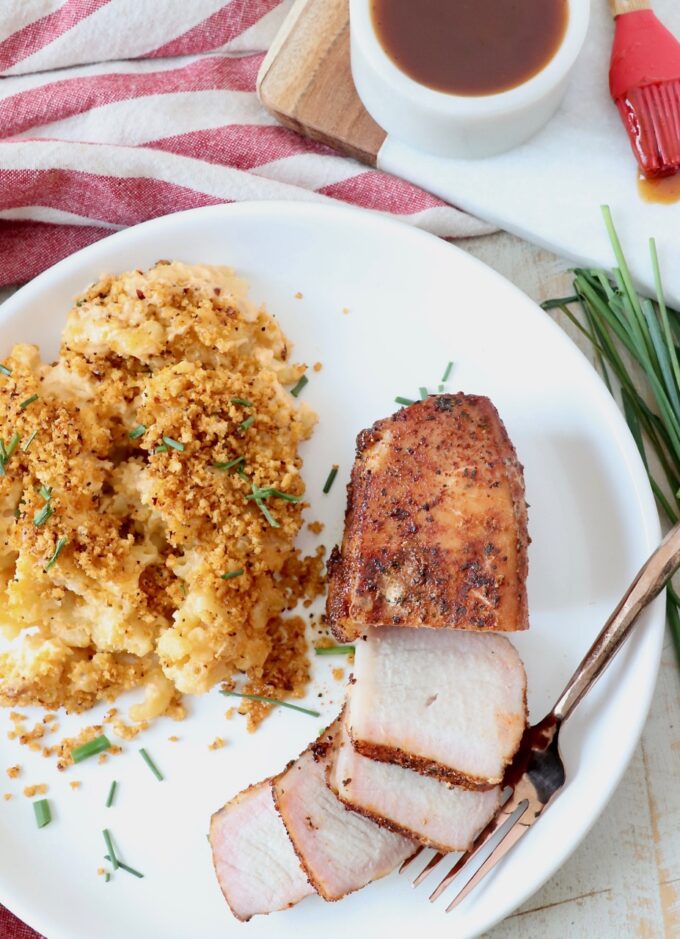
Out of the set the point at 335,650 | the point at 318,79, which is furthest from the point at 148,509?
the point at 318,79

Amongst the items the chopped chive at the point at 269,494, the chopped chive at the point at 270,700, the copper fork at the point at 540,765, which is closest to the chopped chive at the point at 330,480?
the chopped chive at the point at 269,494

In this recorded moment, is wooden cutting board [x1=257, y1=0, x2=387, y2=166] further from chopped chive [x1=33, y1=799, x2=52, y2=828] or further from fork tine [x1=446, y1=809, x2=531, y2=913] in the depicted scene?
chopped chive [x1=33, y1=799, x2=52, y2=828]

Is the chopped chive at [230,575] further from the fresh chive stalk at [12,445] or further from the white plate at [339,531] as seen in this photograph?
the fresh chive stalk at [12,445]

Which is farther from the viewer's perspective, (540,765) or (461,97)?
(461,97)

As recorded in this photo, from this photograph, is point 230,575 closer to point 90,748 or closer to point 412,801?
point 90,748

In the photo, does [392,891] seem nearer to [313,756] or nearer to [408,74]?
[313,756]

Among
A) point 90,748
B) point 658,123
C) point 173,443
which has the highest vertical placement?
point 658,123

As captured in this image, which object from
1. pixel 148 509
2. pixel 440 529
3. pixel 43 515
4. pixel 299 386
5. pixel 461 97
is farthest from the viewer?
pixel 299 386
